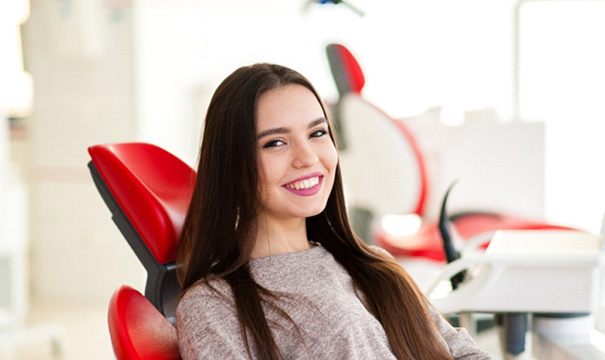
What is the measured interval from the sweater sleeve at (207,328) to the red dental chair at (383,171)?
161 centimetres

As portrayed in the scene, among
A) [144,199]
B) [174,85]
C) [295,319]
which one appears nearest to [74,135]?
[174,85]

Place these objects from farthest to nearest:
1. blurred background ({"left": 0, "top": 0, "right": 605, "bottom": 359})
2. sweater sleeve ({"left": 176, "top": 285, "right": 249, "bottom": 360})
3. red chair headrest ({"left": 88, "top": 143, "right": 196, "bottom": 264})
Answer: blurred background ({"left": 0, "top": 0, "right": 605, "bottom": 359})
red chair headrest ({"left": 88, "top": 143, "right": 196, "bottom": 264})
sweater sleeve ({"left": 176, "top": 285, "right": 249, "bottom": 360})

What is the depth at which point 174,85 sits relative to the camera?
403cm

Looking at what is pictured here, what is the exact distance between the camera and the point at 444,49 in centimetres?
427

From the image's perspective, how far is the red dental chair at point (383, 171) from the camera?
2.76 m

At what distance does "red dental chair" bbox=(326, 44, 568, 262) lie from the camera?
2762mm

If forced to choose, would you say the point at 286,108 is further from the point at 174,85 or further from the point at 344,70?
the point at 174,85

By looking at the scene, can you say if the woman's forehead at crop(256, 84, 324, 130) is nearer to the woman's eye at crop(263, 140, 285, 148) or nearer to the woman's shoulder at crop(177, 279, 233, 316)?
the woman's eye at crop(263, 140, 285, 148)

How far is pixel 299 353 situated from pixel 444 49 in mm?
3339

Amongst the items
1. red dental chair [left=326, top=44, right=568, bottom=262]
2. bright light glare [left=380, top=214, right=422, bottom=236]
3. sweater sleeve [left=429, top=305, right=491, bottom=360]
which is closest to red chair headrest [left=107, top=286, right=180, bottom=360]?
sweater sleeve [left=429, top=305, right=491, bottom=360]

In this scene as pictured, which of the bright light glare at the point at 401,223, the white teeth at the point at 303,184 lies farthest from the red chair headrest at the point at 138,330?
the bright light glare at the point at 401,223

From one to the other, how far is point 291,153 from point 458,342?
0.38 meters

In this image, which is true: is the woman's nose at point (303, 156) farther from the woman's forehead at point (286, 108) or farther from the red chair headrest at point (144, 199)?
the red chair headrest at point (144, 199)

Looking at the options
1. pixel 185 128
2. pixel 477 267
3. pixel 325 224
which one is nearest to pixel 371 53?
pixel 185 128
